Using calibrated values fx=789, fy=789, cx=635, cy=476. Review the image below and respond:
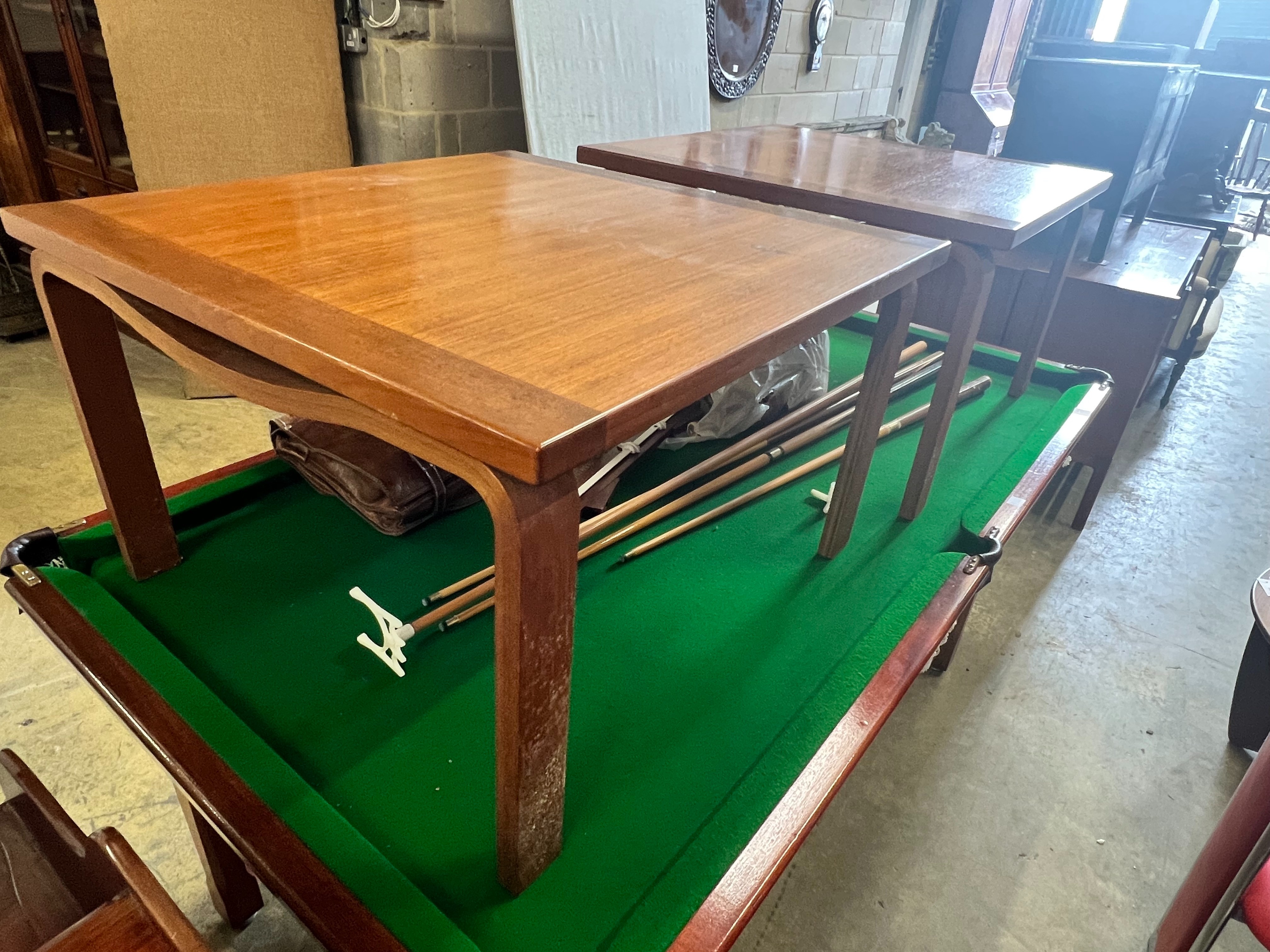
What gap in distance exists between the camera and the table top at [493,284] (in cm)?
68

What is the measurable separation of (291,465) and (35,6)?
122 inches

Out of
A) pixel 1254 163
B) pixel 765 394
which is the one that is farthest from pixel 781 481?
pixel 1254 163

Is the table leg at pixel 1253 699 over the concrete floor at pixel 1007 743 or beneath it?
over

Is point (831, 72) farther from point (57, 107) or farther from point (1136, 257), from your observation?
point (57, 107)

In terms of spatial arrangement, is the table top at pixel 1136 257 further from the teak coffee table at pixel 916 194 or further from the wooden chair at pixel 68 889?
the wooden chair at pixel 68 889

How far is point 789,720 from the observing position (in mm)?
1114

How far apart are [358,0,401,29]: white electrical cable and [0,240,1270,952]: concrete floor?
1.41 m

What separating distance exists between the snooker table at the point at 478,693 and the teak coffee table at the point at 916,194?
217 mm

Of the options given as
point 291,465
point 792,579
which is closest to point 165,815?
point 291,465

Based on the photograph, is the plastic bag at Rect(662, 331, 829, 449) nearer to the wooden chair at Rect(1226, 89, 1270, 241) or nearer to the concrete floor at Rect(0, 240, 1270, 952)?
the concrete floor at Rect(0, 240, 1270, 952)

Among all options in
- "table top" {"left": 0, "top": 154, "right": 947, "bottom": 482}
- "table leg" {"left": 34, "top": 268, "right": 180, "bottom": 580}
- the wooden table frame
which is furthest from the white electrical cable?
"table leg" {"left": 34, "top": 268, "right": 180, "bottom": 580}

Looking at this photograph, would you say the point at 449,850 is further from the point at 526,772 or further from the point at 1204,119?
the point at 1204,119

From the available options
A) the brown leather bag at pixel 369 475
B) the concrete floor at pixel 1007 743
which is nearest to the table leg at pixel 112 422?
the brown leather bag at pixel 369 475

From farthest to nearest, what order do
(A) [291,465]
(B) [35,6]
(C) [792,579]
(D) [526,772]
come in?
(B) [35,6] → (A) [291,465] → (C) [792,579] → (D) [526,772]
